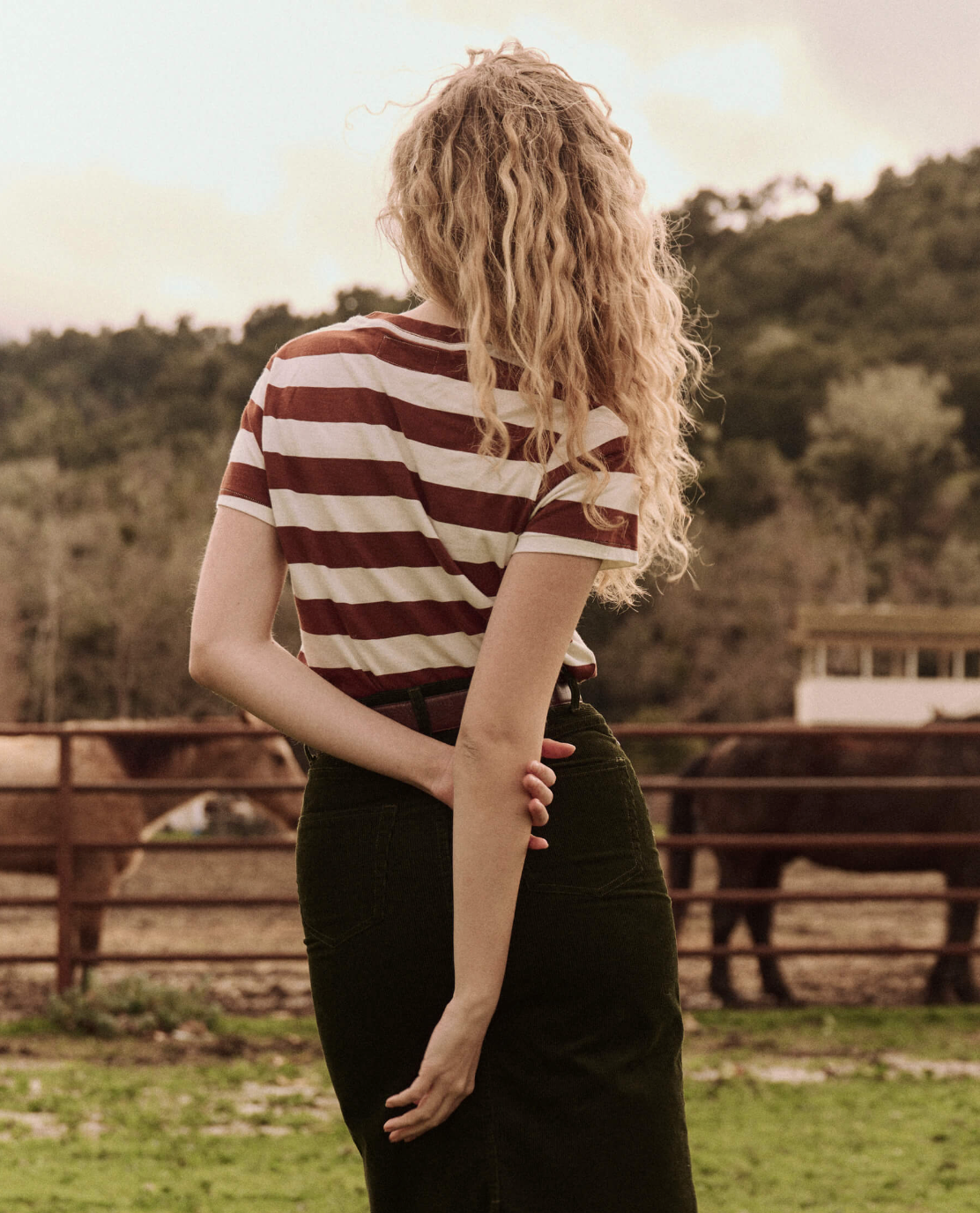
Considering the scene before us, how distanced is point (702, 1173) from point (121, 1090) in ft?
5.94

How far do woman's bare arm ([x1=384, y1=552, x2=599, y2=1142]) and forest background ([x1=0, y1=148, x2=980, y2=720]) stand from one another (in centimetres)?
2240

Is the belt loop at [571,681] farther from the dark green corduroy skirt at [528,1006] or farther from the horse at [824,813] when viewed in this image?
the horse at [824,813]

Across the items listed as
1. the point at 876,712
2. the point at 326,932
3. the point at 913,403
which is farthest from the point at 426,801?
the point at 913,403

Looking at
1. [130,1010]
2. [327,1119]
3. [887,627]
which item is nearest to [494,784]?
[327,1119]

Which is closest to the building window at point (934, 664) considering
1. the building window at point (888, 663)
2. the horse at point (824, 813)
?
the building window at point (888, 663)

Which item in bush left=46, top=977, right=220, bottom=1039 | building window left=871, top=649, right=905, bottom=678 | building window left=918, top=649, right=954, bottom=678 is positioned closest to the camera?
bush left=46, top=977, right=220, bottom=1039

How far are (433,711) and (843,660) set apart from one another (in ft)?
110

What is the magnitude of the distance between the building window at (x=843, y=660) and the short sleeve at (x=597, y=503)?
109ft

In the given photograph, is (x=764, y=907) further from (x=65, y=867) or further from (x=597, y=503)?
(x=597, y=503)

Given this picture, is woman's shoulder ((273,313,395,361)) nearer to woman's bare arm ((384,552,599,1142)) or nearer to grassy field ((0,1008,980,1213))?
woman's bare arm ((384,552,599,1142))

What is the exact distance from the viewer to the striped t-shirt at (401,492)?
104 centimetres

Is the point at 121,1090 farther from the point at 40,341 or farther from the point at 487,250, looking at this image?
the point at 40,341

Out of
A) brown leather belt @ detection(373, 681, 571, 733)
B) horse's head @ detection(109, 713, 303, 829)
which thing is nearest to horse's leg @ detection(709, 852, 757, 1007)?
horse's head @ detection(109, 713, 303, 829)

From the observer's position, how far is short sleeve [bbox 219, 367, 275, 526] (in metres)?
1.06
